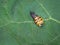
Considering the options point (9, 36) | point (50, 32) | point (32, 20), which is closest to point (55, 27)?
point (50, 32)

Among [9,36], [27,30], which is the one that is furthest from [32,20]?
[9,36]

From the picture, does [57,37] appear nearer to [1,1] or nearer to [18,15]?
[18,15]

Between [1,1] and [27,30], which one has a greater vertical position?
[1,1]

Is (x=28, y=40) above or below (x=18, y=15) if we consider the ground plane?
below

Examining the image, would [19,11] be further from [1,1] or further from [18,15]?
[1,1]

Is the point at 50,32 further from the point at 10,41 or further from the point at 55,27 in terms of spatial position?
the point at 10,41
